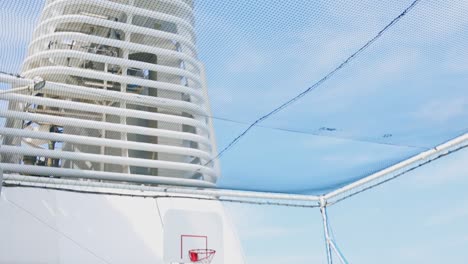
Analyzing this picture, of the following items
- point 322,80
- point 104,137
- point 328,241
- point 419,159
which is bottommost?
point 328,241

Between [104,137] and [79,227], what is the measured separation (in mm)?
984

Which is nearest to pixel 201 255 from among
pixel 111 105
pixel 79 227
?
pixel 79 227

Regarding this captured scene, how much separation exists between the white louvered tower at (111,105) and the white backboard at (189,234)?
0.37 meters

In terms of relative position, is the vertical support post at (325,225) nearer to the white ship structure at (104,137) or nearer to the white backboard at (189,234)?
the white ship structure at (104,137)

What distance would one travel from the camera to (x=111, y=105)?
4527 mm

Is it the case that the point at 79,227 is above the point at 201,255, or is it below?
above

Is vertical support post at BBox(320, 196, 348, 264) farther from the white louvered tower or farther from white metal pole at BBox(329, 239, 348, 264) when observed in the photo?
the white louvered tower

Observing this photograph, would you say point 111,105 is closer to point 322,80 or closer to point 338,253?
point 322,80

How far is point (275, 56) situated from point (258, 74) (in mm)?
185

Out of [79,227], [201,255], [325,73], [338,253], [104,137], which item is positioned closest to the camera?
[325,73]

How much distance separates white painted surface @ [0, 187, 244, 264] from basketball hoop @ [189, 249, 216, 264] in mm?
311

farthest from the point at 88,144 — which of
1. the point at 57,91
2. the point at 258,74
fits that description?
the point at 258,74

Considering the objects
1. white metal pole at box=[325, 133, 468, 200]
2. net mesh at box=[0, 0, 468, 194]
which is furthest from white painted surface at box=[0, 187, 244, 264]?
white metal pole at box=[325, 133, 468, 200]

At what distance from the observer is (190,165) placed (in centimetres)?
455
